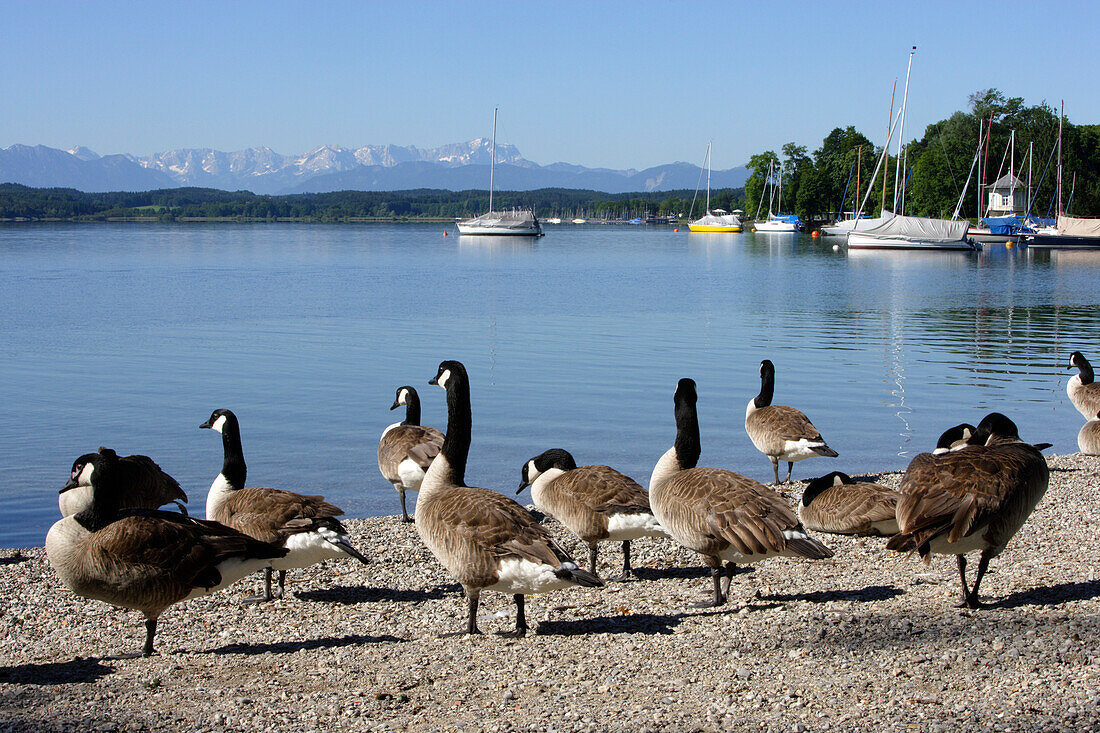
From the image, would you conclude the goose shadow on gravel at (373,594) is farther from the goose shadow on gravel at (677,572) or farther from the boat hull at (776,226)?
the boat hull at (776,226)

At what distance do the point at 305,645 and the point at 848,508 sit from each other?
196 inches

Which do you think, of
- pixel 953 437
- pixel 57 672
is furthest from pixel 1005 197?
pixel 57 672

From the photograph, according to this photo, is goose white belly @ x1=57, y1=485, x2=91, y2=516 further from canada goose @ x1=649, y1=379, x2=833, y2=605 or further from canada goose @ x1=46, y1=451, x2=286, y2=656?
Result: canada goose @ x1=649, y1=379, x2=833, y2=605

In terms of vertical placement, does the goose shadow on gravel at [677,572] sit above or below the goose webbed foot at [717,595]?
below

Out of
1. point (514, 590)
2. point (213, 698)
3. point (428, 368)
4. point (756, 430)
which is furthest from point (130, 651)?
point (428, 368)

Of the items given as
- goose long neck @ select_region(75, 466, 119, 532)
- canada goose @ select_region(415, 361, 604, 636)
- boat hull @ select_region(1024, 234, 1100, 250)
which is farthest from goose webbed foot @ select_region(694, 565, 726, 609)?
boat hull @ select_region(1024, 234, 1100, 250)

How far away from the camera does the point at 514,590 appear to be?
258 inches

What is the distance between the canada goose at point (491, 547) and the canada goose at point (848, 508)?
3351 millimetres

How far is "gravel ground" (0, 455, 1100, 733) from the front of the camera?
5.14 meters

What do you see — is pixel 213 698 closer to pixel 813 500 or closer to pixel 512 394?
pixel 813 500

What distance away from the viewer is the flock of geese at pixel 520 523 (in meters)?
6.43

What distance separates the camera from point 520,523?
6.71 metres

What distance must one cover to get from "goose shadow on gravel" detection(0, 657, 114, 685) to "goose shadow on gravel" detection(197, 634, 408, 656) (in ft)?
2.38

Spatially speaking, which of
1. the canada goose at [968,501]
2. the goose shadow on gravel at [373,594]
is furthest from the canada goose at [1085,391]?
the goose shadow on gravel at [373,594]
